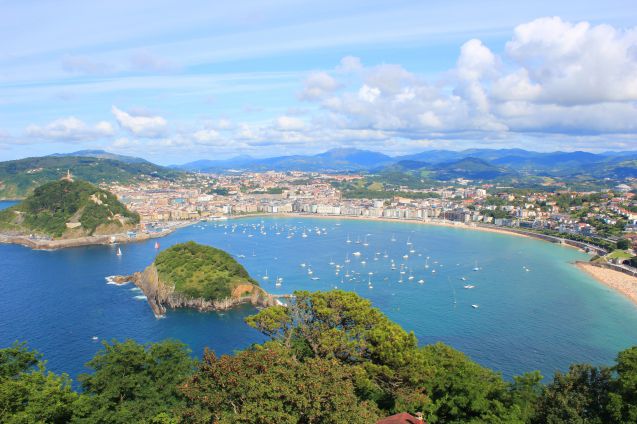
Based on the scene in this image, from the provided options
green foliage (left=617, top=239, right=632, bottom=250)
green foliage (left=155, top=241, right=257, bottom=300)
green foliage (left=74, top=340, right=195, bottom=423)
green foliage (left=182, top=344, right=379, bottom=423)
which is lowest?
green foliage (left=617, top=239, right=632, bottom=250)

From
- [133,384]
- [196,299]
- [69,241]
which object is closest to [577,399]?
[133,384]

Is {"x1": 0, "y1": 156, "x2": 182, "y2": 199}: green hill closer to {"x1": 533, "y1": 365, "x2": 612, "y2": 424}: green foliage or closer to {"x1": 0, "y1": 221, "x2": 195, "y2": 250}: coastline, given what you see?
{"x1": 0, "y1": 221, "x2": 195, "y2": 250}: coastline

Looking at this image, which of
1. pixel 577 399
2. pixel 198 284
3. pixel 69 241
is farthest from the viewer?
pixel 69 241

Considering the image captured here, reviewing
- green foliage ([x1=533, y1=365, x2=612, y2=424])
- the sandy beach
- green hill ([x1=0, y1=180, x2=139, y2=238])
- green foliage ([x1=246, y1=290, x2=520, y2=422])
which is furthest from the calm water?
the sandy beach

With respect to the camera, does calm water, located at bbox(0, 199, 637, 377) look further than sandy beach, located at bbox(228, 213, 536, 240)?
No

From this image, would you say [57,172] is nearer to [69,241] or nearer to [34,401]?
[69,241]

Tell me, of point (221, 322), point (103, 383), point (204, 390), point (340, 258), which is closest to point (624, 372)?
point (204, 390)

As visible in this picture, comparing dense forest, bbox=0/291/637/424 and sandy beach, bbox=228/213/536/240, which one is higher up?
dense forest, bbox=0/291/637/424
